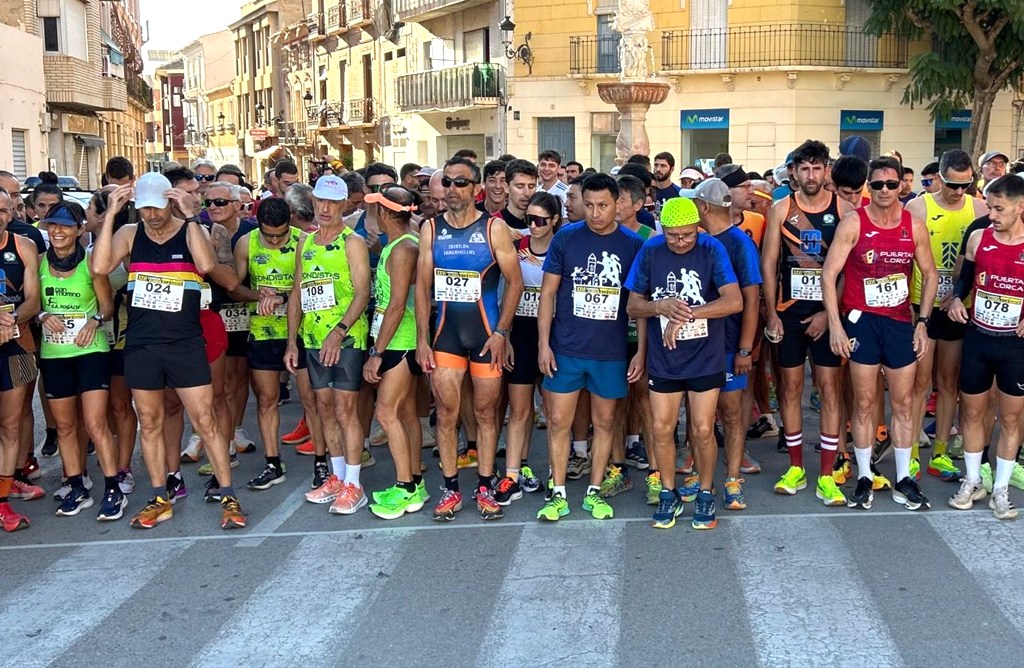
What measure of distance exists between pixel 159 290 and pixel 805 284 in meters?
4.00

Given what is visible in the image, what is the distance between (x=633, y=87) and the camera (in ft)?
71.4

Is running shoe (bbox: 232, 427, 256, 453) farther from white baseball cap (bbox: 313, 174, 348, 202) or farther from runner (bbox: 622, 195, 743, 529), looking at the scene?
runner (bbox: 622, 195, 743, 529)

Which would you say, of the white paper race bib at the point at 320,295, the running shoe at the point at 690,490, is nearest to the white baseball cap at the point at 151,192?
the white paper race bib at the point at 320,295

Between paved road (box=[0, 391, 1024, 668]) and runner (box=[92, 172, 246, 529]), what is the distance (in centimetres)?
58

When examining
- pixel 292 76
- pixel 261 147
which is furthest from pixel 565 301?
pixel 261 147

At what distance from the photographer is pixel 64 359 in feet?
22.9

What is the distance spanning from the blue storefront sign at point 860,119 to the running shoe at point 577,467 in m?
23.4

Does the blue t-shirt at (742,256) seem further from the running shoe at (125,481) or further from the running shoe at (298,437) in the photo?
the running shoe at (125,481)

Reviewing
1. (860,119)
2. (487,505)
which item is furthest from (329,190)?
(860,119)

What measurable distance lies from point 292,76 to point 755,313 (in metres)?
56.5

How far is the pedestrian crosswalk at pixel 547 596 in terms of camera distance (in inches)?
193

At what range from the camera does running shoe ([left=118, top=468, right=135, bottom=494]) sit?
7.62m

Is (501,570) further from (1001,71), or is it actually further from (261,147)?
(261,147)

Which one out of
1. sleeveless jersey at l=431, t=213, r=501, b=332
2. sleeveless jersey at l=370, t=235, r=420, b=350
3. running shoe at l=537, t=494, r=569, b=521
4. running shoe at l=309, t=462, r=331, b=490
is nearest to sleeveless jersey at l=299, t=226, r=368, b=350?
sleeveless jersey at l=370, t=235, r=420, b=350
